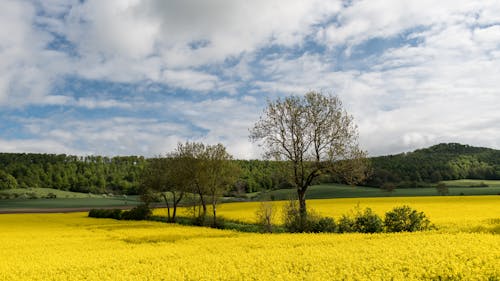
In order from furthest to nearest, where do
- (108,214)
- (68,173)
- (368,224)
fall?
(68,173)
(108,214)
(368,224)

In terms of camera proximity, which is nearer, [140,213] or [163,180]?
[163,180]

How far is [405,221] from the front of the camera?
29.1m

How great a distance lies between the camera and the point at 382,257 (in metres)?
15.2

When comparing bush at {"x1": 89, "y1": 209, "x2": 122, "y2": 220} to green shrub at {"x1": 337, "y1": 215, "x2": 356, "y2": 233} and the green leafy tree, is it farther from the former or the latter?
green shrub at {"x1": 337, "y1": 215, "x2": 356, "y2": 233}

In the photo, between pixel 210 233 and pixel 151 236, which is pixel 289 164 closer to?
pixel 210 233

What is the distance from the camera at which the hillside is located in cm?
10612

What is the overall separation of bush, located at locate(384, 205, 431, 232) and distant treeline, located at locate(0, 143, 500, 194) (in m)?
64.7

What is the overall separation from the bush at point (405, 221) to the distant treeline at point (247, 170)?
2548 inches

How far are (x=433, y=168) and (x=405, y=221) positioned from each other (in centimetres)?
9327

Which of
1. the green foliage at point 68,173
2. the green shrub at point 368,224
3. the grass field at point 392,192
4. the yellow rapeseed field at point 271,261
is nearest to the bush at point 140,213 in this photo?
the yellow rapeseed field at point 271,261

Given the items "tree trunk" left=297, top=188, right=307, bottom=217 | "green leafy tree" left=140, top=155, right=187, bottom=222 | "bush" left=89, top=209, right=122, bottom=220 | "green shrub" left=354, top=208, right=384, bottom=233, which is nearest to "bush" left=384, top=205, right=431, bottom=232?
"green shrub" left=354, top=208, right=384, bottom=233

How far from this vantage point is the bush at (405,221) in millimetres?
28641

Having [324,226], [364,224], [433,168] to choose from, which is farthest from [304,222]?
[433,168]

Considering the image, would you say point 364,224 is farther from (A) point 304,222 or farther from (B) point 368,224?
(A) point 304,222
